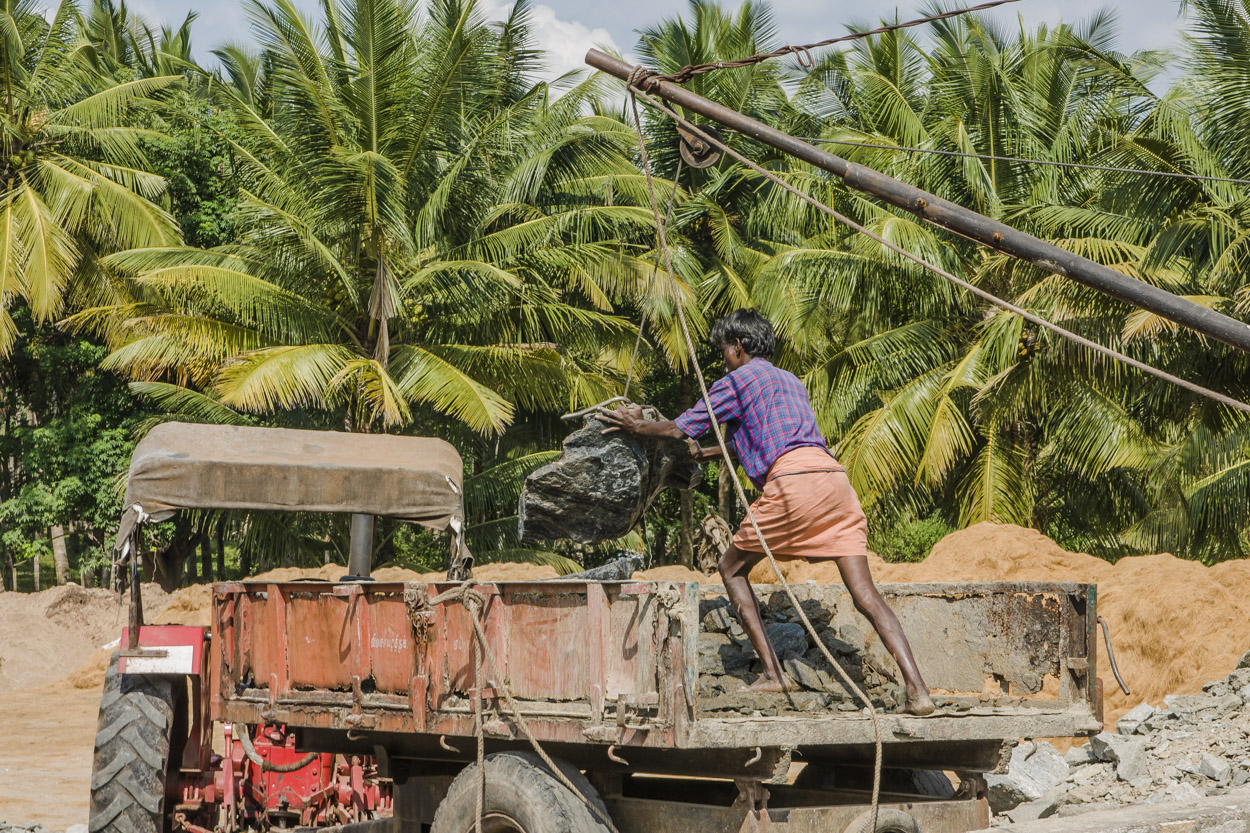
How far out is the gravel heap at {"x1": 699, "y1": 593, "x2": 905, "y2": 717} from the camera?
4949 mm

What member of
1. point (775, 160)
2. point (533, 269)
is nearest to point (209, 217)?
point (533, 269)

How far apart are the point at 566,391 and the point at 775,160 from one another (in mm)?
7498

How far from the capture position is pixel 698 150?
268 inches

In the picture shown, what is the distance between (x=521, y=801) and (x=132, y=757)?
2725mm

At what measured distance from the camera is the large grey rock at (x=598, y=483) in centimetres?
609

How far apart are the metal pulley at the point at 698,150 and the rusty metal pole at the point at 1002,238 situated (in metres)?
0.24

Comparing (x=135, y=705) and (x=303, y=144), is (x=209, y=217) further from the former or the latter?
(x=135, y=705)

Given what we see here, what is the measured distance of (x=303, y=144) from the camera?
1808 centimetres

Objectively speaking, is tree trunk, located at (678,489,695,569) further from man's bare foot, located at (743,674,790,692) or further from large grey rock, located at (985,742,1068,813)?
man's bare foot, located at (743,674,790,692)

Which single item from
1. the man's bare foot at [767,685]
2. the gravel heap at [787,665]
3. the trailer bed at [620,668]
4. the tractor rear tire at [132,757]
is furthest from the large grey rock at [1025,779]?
the tractor rear tire at [132,757]

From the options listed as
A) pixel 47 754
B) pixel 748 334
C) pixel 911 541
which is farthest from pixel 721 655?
pixel 911 541

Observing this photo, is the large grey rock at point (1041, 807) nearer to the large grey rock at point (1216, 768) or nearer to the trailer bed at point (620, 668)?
the large grey rock at point (1216, 768)

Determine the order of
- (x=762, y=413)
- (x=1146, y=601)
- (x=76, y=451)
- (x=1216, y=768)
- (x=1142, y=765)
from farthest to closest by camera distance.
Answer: (x=76, y=451), (x=1146, y=601), (x=1142, y=765), (x=1216, y=768), (x=762, y=413)

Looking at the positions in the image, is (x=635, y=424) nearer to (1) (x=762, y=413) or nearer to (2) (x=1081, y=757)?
(1) (x=762, y=413)
